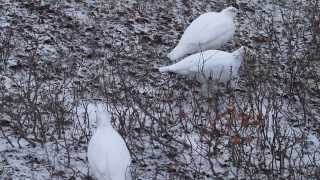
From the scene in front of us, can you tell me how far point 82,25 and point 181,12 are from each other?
62.6 inches

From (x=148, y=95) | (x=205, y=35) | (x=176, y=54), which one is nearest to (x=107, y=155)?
(x=148, y=95)

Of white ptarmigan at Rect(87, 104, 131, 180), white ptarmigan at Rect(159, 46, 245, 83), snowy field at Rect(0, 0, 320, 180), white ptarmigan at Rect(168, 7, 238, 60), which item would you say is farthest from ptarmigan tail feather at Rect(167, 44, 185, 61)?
white ptarmigan at Rect(87, 104, 131, 180)

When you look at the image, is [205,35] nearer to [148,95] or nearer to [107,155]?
[148,95]

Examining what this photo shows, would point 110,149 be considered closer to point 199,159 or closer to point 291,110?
point 199,159

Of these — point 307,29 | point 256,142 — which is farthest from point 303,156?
point 307,29

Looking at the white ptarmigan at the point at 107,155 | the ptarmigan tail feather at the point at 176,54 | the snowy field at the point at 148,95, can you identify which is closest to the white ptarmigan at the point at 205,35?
the ptarmigan tail feather at the point at 176,54

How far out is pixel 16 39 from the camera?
6.89m

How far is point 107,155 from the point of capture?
4.11 metres

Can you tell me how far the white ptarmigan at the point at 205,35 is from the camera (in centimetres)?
642

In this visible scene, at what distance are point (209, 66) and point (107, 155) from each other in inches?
79.8

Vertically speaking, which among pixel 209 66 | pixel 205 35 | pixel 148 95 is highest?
pixel 205 35

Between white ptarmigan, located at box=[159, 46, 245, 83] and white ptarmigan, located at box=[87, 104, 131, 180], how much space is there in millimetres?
1495

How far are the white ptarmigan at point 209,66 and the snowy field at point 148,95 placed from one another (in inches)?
9.7

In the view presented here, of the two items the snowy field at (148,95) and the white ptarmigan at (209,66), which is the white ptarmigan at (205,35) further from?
the white ptarmigan at (209,66)
